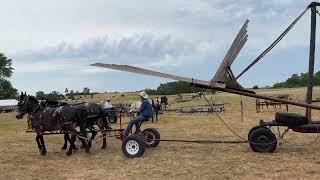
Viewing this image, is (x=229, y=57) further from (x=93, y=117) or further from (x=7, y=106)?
(x=7, y=106)

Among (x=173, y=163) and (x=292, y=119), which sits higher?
(x=292, y=119)

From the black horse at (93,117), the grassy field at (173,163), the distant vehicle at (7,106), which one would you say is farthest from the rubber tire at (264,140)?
the distant vehicle at (7,106)

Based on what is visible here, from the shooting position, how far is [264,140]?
15.6 m

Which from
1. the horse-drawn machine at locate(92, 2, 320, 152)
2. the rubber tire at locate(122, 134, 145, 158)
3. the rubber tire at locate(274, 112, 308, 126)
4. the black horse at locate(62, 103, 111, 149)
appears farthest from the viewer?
the black horse at locate(62, 103, 111, 149)

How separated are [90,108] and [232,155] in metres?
5.43

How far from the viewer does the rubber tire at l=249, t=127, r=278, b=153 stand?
15.5 metres

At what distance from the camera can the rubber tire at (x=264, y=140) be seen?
15539mm

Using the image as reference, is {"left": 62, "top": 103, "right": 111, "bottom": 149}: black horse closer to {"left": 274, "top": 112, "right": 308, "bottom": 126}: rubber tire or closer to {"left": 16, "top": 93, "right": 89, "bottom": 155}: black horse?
{"left": 16, "top": 93, "right": 89, "bottom": 155}: black horse

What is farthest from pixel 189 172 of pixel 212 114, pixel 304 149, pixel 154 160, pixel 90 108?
pixel 212 114

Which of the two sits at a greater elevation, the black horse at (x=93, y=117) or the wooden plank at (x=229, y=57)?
the wooden plank at (x=229, y=57)

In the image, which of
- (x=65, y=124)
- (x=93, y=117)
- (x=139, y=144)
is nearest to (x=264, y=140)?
(x=139, y=144)

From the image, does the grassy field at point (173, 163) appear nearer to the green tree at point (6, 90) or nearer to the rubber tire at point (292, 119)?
the rubber tire at point (292, 119)

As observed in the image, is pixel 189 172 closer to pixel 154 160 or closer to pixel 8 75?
pixel 154 160

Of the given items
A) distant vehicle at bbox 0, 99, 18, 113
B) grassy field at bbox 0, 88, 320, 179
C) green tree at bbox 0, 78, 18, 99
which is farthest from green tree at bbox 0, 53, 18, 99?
grassy field at bbox 0, 88, 320, 179
